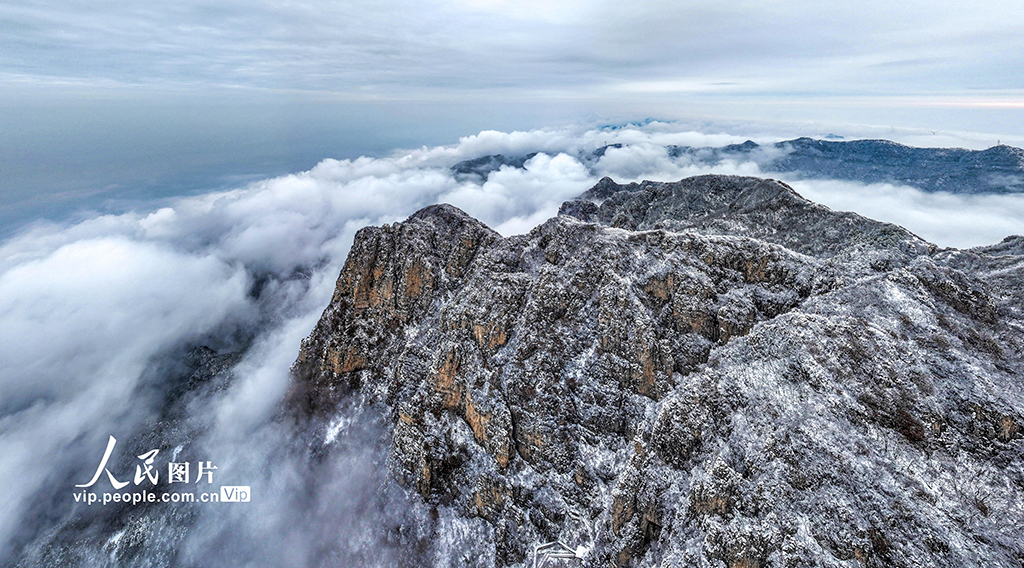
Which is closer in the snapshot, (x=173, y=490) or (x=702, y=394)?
(x=702, y=394)

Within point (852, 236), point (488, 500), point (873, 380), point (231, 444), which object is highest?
point (852, 236)

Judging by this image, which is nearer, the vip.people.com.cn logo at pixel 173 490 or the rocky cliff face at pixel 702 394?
the rocky cliff face at pixel 702 394

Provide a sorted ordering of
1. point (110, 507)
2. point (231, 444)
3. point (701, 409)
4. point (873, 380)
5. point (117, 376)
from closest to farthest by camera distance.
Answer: point (873, 380), point (701, 409), point (110, 507), point (231, 444), point (117, 376)

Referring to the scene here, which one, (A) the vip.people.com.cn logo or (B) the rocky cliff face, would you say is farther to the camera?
(A) the vip.people.com.cn logo

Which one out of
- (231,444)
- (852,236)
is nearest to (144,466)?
(231,444)

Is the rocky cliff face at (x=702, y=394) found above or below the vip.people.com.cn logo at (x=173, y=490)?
above

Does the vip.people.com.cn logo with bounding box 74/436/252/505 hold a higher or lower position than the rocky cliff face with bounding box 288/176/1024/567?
lower

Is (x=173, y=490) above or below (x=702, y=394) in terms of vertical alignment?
below

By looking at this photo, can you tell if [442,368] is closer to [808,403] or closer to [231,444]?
[808,403]
